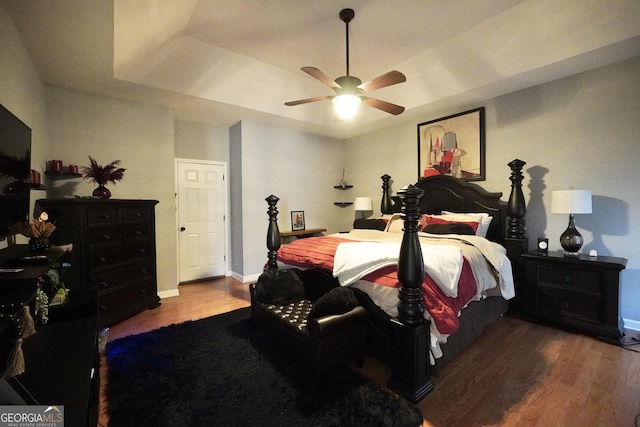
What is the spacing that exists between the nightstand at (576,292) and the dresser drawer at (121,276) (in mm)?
4378

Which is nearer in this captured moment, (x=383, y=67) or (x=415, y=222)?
(x=415, y=222)

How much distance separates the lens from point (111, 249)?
9.43 feet

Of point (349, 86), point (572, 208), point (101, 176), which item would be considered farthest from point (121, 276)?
point (572, 208)

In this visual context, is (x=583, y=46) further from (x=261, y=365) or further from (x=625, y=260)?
(x=261, y=365)

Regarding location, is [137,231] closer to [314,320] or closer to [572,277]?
[314,320]

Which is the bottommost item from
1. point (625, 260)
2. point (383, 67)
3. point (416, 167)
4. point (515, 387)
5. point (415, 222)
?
point (515, 387)

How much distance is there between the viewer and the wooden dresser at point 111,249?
260 centimetres

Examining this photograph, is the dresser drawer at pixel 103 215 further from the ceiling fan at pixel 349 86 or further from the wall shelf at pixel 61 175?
the ceiling fan at pixel 349 86

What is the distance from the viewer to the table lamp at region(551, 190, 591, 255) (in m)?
2.61

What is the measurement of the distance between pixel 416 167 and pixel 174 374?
418 cm

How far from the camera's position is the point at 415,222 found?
1.75 metres

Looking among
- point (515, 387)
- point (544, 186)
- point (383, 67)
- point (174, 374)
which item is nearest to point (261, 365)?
point (174, 374)

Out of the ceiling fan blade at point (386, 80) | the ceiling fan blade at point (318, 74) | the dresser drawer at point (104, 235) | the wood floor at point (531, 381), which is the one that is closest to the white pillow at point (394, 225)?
the wood floor at point (531, 381)

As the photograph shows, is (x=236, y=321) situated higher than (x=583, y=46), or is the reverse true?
(x=583, y=46)
